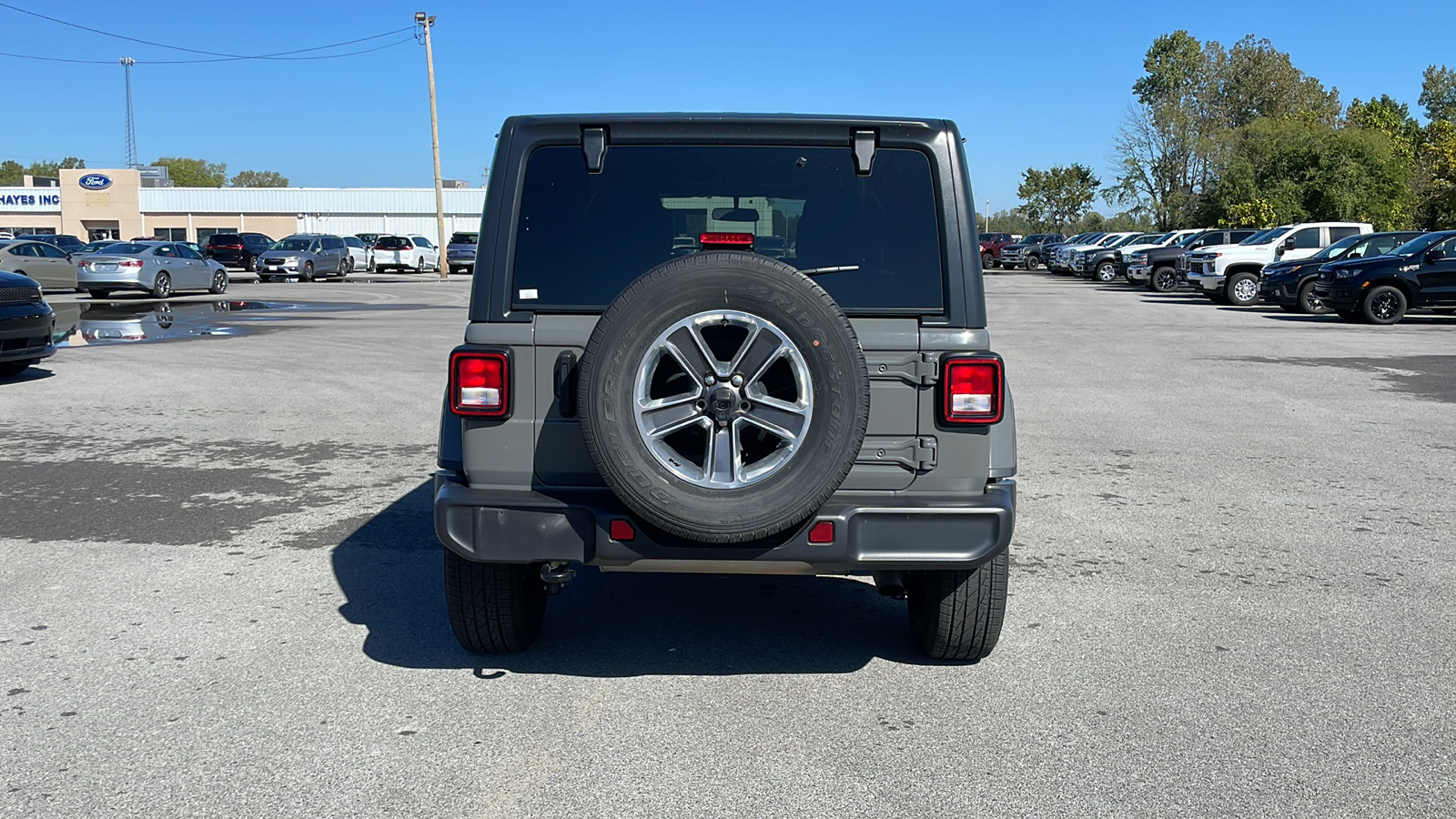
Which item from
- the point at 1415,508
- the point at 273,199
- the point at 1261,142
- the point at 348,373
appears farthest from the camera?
the point at 273,199

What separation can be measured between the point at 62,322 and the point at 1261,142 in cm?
5230

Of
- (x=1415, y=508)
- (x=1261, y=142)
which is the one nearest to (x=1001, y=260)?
(x=1261, y=142)

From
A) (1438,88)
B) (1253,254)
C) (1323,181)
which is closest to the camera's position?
(1253,254)

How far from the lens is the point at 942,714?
4219 millimetres

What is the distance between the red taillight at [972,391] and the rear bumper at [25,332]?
1113 centimetres

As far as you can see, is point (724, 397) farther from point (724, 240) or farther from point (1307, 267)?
point (1307, 267)

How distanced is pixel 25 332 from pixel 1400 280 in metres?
22.1

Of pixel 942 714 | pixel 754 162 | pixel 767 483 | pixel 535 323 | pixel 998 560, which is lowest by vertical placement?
pixel 942 714

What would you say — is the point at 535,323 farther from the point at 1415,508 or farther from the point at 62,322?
the point at 62,322

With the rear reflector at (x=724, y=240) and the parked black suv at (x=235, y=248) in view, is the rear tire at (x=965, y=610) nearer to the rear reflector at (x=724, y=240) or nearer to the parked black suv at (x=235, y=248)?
the rear reflector at (x=724, y=240)

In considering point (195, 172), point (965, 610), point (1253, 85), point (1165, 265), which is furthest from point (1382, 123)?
point (195, 172)

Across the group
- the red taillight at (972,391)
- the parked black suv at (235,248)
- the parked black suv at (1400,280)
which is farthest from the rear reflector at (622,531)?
the parked black suv at (235,248)

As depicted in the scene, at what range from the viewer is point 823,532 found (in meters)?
4.03

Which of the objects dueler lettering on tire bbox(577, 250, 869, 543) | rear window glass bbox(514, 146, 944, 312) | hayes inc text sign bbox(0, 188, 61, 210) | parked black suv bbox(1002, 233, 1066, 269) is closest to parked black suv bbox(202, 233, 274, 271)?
parked black suv bbox(1002, 233, 1066, 269)
